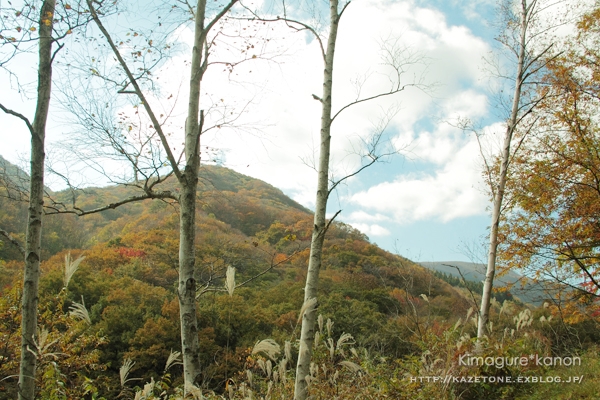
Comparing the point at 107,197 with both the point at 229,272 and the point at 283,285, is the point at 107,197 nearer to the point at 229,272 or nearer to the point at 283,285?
the point at 283,285

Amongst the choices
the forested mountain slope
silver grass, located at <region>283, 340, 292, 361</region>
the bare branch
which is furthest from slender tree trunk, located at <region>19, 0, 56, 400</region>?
silver grass, located at <region>283, 340, 292, 361</region>

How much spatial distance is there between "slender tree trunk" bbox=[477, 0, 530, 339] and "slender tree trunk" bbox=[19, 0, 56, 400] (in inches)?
221

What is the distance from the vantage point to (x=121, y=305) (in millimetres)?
11867

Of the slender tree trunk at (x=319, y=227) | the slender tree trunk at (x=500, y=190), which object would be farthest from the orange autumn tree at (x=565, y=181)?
the slender tree trunk at (x=319, y=227)

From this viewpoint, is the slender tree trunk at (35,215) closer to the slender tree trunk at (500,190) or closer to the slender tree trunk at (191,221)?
the slender tree trunk at (191,221)

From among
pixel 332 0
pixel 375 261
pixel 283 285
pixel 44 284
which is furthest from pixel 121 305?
pixel 375 261

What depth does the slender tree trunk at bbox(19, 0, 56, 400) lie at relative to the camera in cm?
285

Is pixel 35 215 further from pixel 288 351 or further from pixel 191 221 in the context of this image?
pixel 288 351

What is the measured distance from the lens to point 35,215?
9.88 ft

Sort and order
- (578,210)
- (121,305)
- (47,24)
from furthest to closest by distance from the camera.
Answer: (121,305) < (578,210) < (47,24)

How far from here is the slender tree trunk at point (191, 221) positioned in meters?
2.84

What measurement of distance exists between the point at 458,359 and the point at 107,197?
31.3 metres

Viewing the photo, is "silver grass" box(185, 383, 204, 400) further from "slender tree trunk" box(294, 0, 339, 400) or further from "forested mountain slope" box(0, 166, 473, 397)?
"forested mountain slope" box(0, 166, 473, 397)

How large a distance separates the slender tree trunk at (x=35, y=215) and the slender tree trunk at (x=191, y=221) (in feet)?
3.72
